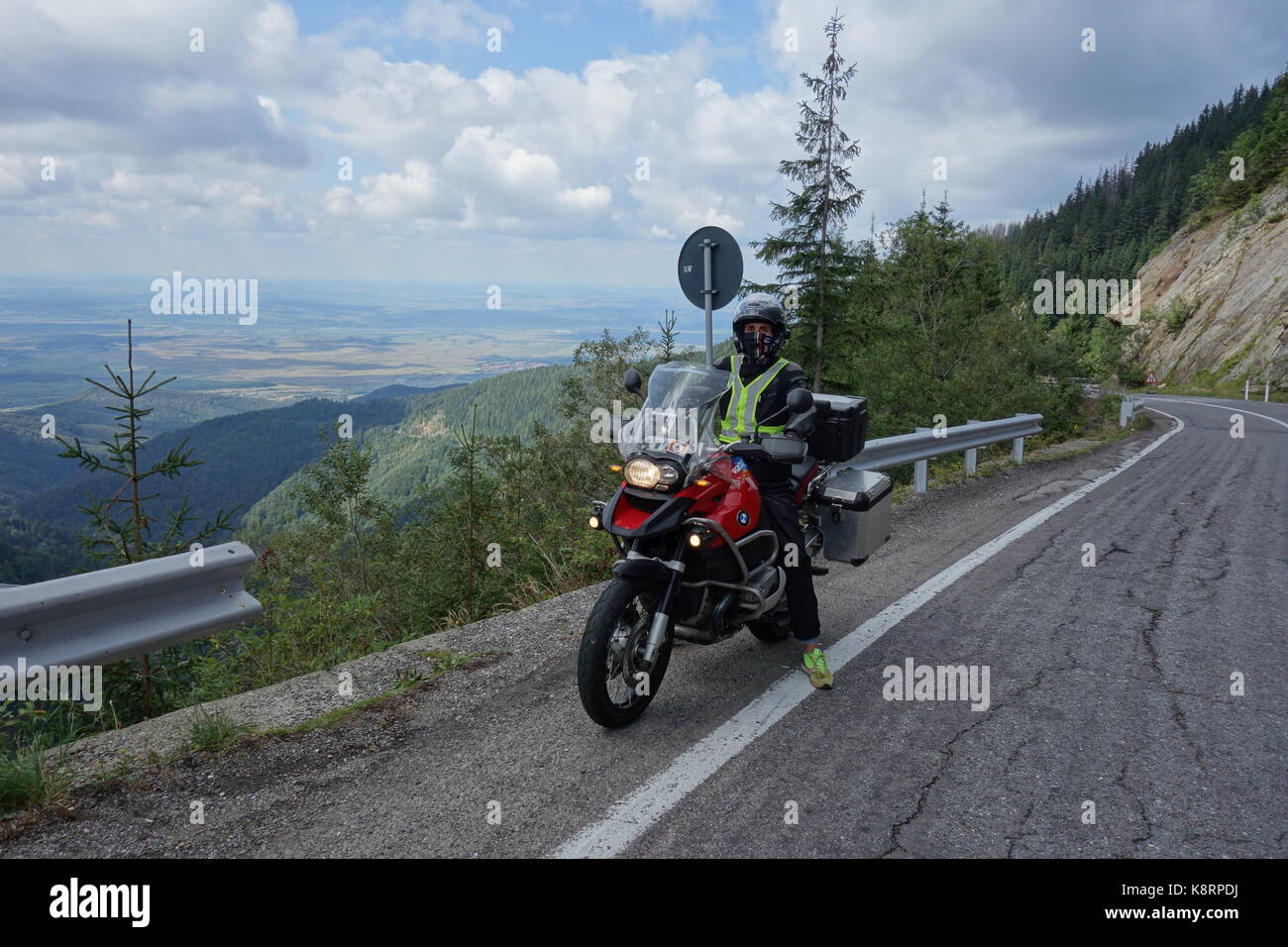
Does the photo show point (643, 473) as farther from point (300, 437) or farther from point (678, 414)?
point (300, 437)

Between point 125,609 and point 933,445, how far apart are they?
344 inches

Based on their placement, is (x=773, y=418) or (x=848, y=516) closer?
(x=773, y=418)

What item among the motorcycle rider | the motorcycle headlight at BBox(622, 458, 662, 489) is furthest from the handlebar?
the motorcycle headlight at BBox(622, 458, 662, 489)

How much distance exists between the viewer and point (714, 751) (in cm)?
347

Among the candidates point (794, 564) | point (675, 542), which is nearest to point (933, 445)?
point (794, 564)

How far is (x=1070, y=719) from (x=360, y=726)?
11.7 ft

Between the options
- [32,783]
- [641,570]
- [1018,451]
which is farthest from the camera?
[1018,451]

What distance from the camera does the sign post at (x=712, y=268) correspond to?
6.86 metres

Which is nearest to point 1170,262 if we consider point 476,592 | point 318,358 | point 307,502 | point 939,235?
point 939,235

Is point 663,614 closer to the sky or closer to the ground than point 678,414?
closer to the ground

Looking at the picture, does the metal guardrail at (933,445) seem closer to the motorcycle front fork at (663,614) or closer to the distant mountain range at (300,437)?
the motorcycle front fork at (663,614)

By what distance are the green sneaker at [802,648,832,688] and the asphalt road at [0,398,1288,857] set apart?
0.12 meters

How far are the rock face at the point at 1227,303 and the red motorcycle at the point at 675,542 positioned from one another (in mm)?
42123
